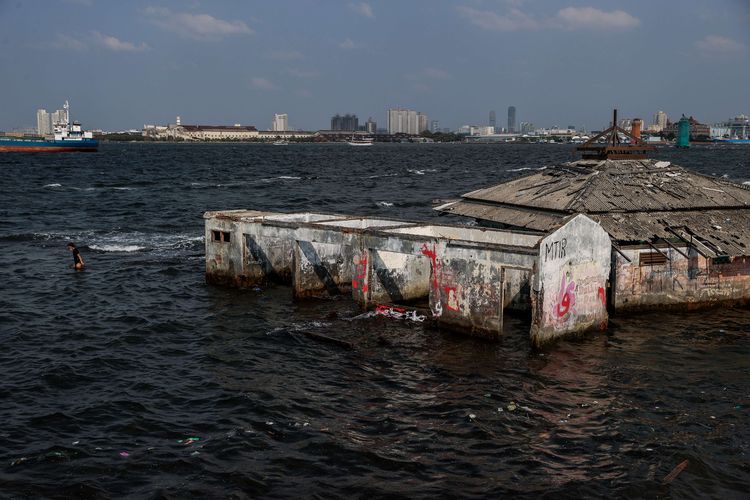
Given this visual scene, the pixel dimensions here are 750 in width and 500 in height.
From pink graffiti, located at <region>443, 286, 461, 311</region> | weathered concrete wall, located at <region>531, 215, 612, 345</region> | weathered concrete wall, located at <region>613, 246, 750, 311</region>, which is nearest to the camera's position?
weathered concrete wall, located at <region>531, 215, 612, 345</region>

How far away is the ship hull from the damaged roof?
154 meters

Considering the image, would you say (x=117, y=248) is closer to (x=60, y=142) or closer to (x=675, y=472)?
(x=675, y=472)

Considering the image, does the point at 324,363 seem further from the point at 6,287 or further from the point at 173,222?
the point at 173,222

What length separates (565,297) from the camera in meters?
18.5

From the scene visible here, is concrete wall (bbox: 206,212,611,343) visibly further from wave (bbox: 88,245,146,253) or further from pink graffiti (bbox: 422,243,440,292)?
wave (bbox: 88,245,146,253)

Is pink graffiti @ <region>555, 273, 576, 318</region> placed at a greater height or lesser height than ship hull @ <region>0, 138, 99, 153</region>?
lesser

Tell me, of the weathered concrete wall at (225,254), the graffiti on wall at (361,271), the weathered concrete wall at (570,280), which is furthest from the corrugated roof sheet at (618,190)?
the weathered concrete wall at (225,254)

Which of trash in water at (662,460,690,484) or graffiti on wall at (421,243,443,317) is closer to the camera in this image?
trash in water at (662,460,690,484)

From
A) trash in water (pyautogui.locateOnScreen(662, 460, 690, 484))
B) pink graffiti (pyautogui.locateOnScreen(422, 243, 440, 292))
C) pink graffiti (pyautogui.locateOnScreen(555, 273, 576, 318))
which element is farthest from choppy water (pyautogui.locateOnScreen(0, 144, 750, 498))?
pink graffiti (pyautogui.locateOnScreen(422, 243, 440, 292))

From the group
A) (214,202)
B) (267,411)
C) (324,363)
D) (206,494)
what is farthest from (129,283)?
(214,202)

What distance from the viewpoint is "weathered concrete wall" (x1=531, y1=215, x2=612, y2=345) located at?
17.7m

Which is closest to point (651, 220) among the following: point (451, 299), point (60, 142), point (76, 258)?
point (451, 299)

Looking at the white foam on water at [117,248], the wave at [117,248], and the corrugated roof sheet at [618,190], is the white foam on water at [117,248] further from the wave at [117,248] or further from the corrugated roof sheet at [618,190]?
the corrugated roof sheet at [618,190]

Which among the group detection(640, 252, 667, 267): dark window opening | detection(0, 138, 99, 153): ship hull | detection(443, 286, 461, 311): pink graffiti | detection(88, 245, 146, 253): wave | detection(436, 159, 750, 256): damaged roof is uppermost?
detection(0, 138, 99, 153): ship hull
